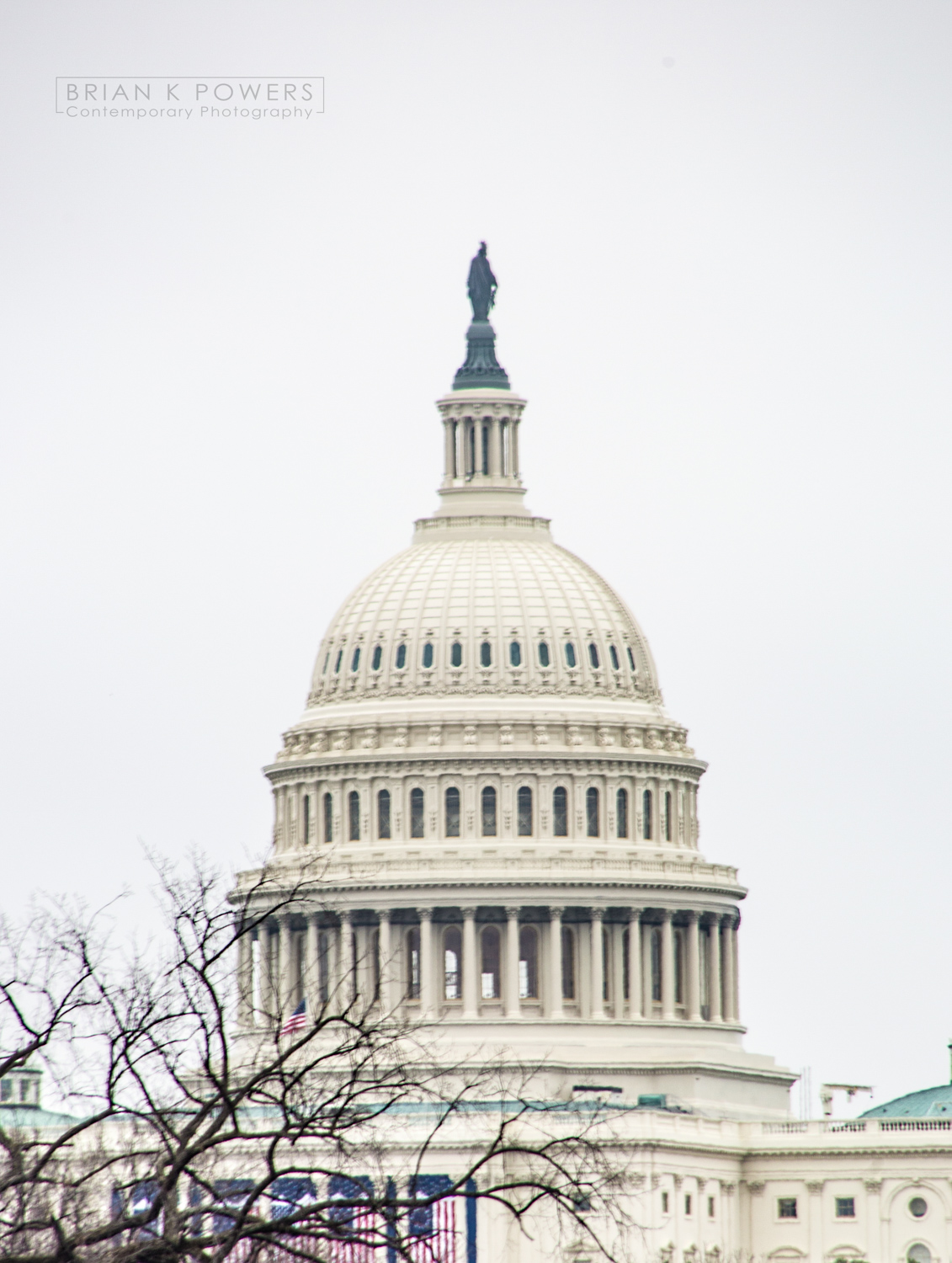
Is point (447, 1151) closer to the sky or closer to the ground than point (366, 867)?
closer to the ground

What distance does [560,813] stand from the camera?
19300 cm

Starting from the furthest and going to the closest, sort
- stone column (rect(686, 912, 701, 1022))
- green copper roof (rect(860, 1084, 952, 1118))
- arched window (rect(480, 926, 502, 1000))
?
stone column (rect(686, 912, 701, 1022)) → arched window (rect(480, 926, 502, 1000)) → green copper roof (rect(860, 1084, 952, 1118))

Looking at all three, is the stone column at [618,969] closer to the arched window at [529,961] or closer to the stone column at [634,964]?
the stone column at [634,964]

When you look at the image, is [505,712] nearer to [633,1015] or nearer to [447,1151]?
[633,1015]

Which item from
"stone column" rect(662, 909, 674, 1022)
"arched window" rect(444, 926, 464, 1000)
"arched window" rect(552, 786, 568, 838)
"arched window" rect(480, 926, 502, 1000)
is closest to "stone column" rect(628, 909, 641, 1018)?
"stone column" rect(662, 909, 674, 1022)

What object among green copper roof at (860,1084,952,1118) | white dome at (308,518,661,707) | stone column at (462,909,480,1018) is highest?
white dome at (308,518,661,707)

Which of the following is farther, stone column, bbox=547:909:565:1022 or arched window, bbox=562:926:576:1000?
arched window, bbox=562:926:576:1000

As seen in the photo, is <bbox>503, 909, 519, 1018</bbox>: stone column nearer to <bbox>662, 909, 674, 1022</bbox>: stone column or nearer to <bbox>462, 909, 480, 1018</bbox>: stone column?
<bbox>462, 909, 480, 1018</bbox>: stone column

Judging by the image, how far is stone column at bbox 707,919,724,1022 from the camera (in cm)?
19275

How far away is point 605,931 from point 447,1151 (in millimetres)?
25291

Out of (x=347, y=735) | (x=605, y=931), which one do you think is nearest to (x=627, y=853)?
(x=605, y=931)

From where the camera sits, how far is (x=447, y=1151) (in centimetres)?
16775

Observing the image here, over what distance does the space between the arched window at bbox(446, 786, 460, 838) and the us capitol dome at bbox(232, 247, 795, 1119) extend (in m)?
0.13

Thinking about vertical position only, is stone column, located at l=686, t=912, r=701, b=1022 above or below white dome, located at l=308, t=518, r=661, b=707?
below
